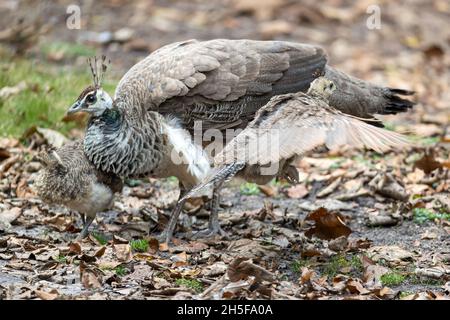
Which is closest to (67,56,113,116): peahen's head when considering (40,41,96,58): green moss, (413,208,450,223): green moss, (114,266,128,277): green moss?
(114,266,128,277): green moss

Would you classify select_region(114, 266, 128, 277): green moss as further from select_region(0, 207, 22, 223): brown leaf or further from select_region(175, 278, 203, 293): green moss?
select_region(0, 207, 22, 223): brown leaf

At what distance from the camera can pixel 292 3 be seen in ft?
38.3

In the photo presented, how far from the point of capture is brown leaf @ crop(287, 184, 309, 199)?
681 centimetres

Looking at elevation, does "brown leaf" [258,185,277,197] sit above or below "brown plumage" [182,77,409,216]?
below

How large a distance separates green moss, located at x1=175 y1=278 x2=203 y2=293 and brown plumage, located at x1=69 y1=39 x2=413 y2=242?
3.57ft

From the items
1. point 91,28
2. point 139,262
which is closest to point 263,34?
point 91,28

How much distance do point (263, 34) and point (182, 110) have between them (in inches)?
202

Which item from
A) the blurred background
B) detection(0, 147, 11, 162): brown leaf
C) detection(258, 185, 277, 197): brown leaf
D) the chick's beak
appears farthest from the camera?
the blurred background

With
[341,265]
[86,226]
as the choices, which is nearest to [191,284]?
[341,265]

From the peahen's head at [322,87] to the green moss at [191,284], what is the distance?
61.1 inches

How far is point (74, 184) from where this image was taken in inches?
224

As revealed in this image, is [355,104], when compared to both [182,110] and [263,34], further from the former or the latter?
[263,34]

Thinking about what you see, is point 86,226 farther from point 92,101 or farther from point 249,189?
point 249,189

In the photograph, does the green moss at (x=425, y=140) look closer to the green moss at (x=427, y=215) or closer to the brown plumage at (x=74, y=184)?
the green moss at (x=427, y=215)
